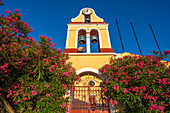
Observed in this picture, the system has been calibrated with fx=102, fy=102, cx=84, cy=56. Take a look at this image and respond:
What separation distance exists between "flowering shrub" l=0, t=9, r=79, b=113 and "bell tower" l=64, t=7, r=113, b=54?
315cm

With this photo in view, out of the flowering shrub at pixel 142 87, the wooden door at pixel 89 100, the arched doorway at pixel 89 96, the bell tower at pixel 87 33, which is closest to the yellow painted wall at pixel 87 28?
the bell tower at pixel 87 33

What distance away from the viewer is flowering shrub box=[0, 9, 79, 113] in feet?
12.1

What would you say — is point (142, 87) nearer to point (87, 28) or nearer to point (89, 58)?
point (89, 58)

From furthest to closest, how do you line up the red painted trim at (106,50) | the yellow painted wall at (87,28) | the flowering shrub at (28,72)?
1. the yellow painted wall at (87,28)
2. the red painted trim at (106,50)
3. the flowering shrub at (28,72)

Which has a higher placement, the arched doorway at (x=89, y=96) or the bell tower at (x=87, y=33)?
the bell tower at (x=87, y=33)

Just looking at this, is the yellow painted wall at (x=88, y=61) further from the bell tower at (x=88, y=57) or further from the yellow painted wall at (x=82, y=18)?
the yellow painted wall at (x=82, y=18)

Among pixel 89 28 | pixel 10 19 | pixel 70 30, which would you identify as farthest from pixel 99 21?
pixel 10 19

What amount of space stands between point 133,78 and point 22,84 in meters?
4.79

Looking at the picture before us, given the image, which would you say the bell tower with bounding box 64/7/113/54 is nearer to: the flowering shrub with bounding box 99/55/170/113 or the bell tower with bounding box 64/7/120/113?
the bell tower with bounding box 64/7/120/113

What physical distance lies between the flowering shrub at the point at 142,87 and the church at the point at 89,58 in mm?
1301

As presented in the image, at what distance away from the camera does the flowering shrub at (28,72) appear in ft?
12.1

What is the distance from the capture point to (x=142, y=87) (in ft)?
14.5

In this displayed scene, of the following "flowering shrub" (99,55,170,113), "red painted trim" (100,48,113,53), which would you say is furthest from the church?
"flowering shrub" (99,55,170,113)

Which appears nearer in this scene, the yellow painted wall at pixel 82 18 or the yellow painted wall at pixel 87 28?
the yellow painted wall at pixel 87 28
